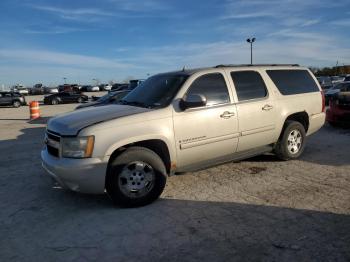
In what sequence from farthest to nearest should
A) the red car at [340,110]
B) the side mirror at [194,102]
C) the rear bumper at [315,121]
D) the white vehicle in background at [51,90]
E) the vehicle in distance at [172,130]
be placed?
the white vehicle in background at [51,90], the red car at [340,110], the rear bumper at [315,121], the side mirror at [194,102], the vehicle in distance at [172,130]

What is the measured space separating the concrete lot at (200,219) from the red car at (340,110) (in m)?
4.50

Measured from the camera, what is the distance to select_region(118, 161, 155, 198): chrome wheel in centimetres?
484

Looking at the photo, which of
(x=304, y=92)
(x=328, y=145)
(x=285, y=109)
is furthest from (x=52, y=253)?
(x=328, y=145)

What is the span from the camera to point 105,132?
468cm

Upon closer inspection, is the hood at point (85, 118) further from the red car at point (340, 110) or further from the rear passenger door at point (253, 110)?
the red car at point (340, 110)

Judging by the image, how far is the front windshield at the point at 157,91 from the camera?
5488 millimetres

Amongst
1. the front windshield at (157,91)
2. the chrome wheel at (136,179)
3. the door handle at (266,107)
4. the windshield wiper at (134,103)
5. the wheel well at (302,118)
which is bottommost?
the chrome wheel at (136,179)

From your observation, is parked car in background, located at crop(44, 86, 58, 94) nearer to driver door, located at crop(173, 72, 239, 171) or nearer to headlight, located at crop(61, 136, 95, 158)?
driver door, located at crop(173, 72, 239, 171)

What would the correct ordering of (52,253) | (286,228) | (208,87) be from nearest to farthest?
(52,253) → (286,228) → (208,87)

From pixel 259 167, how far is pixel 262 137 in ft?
2.01

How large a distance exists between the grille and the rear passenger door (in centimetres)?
277

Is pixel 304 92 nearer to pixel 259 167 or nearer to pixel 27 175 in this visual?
pixel 259 167

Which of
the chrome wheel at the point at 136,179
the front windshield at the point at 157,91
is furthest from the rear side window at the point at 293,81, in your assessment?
the chrome wheel at the point at 136,179

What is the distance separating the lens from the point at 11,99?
33.5 metres
